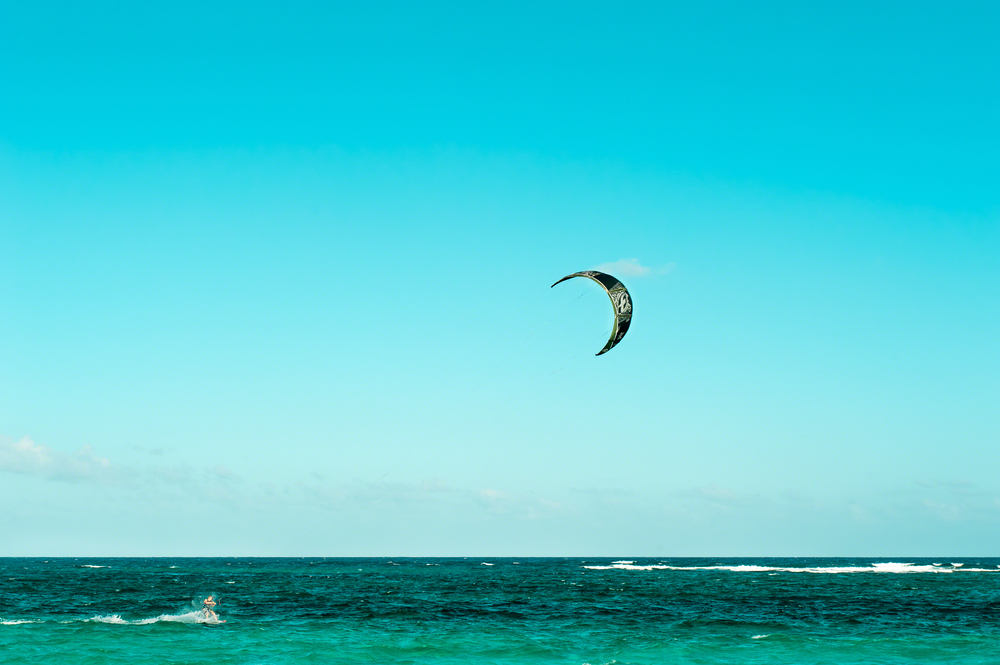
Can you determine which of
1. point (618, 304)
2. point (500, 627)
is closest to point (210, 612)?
point (500, 627)

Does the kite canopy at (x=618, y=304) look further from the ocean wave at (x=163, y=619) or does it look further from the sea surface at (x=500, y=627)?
the ocean wave at (x=163, y=619)

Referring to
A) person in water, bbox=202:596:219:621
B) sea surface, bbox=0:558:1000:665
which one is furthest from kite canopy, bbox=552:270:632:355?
person in water, bbox=202:596:219:621

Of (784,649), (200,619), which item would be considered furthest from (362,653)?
(784,649)

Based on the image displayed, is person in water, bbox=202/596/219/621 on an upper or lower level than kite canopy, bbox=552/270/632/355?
lower

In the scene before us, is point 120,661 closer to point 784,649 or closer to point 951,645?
point 784,649

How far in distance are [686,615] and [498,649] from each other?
14.2 metres

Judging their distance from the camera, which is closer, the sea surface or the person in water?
the sea surface

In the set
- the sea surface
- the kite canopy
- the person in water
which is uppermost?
the kite canopy

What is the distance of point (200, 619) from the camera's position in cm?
3544

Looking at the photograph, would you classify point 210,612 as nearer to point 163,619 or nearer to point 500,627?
point 163,619

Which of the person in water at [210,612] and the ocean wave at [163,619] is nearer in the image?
the ocean wave at [163,619]

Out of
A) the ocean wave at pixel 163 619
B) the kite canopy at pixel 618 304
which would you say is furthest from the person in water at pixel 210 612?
the kite canopy at pixel 618 304

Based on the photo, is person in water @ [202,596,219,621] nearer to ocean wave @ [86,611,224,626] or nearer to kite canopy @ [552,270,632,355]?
ocean wave @ [86,611,224,626]

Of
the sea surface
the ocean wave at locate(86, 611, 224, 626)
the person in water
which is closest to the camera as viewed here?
the sea surface
